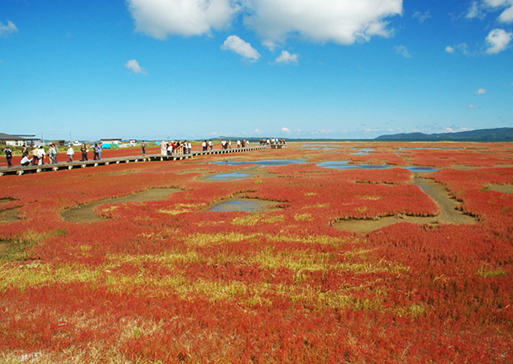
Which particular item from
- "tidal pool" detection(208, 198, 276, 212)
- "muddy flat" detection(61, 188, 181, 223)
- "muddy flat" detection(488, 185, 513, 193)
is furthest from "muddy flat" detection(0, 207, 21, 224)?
"muddy flat" detection(488, 185, 513, 193)

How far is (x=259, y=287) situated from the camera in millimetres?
7559

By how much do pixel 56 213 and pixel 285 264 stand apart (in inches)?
504

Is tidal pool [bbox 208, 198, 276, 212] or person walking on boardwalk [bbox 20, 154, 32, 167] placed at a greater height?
person walking on boardwalk [bbox 20, 154, 32, 167]

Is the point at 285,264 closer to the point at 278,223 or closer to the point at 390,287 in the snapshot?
the point at 390,287

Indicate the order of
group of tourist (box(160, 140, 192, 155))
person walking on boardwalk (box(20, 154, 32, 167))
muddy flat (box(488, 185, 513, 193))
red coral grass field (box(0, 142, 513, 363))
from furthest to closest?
group of tourist (box(160, 140, 192, 155)), person walking on boardwalk (box(20, 154, 32, 167)), muddy flat (box(488, 185, 513, 193)), red coral grass field (box(0, 142, 513, 363))

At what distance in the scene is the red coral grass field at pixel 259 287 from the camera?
5254 millimetres

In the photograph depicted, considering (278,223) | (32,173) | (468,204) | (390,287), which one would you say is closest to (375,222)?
(278,223)

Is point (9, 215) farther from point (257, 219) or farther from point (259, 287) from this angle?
point (259, 287)

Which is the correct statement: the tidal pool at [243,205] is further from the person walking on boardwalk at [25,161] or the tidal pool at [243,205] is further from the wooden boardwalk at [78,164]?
the person walking on boardwalk at [25,161]

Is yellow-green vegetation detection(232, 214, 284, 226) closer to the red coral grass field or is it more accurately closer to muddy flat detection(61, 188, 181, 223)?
the red coral grass field

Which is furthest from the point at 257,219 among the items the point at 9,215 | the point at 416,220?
the point at 9,215

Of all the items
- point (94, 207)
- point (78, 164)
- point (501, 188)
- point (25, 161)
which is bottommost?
point (94, 207)

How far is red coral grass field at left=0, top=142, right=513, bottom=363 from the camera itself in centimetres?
525

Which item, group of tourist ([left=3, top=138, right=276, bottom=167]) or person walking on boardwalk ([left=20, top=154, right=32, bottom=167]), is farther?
group of tourist ([left=3, top=138, right=276, bottom=167])
